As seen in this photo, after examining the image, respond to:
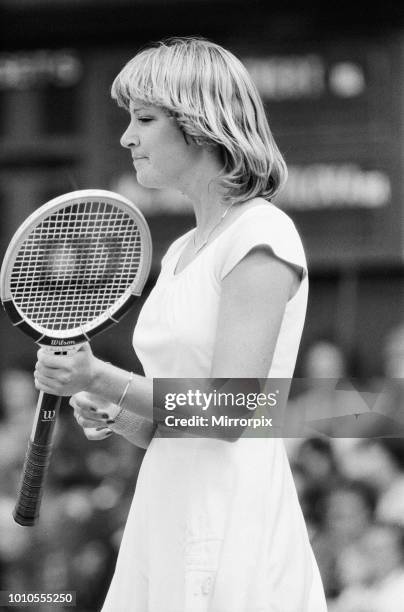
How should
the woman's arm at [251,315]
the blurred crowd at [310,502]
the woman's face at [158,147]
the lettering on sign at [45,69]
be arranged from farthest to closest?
1. the lettering on sign at [45,69]
2. the blurred crowd at [310,502]
3. the woman's face at [158,147]
4. the woman's arm at [251,315]

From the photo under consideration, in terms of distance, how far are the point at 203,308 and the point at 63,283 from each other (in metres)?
0.25

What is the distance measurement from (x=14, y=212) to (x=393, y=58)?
104 centimetres

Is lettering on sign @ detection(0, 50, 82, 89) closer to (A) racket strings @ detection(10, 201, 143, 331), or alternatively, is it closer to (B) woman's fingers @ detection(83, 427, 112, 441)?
(A) racket strings @ detection(10, 201, 143, 331)

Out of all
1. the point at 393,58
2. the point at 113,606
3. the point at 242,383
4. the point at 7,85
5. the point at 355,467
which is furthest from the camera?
the point at 7,85

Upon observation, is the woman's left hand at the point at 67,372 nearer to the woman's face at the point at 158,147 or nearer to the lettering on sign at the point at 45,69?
the woman's face at the point at 158,147

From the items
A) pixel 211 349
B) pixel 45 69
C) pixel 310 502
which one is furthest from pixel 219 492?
pixel 45 69

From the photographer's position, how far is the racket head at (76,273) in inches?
45.5

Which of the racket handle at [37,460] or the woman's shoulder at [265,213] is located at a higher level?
the woman's shoulder at [265,213]

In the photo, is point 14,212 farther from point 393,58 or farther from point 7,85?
point 393,58

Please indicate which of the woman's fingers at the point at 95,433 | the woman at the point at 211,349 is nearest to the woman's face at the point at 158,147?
the woman at the point at 211,349

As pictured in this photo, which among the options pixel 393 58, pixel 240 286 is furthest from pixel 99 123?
pixel 240 286

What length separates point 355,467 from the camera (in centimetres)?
241

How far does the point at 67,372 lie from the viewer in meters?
1.05

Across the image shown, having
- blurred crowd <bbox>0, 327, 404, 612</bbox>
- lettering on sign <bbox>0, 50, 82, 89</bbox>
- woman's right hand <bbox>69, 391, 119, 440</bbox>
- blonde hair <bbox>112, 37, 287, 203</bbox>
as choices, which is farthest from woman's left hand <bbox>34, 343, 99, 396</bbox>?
lettering on sign <bbox>0, 50, 82, 89</bbox>
